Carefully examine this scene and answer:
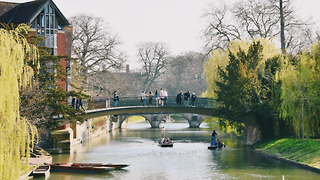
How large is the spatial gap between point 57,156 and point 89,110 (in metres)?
4.32

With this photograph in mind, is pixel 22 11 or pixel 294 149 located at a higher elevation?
pixel 22 11

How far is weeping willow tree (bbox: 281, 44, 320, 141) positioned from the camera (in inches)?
842

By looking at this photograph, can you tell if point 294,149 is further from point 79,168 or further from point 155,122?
point 155,122

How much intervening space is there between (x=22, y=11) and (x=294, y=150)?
19533 mm

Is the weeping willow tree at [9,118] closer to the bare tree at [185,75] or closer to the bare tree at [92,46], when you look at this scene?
the bare tree at [92,46]

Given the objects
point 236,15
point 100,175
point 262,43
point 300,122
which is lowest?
point 100,175

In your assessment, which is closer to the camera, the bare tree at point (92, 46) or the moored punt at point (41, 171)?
the moored punt at point (41, 171)

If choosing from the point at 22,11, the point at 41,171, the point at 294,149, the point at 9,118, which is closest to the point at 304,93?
the point at 294,149

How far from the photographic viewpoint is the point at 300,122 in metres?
22.1

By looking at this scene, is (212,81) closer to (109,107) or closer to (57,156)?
(109,107)

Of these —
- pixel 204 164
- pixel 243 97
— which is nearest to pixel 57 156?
pixel 204 164

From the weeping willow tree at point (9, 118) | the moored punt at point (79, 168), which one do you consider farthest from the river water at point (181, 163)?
the weeping willow tree at point (9, 118)

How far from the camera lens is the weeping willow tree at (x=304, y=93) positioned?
21375 mm

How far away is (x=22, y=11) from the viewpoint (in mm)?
27625
